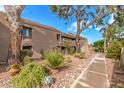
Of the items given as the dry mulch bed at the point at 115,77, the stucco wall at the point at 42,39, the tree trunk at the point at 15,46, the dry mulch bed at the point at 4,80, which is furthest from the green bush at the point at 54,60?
the stucco wall at the point at 42,39

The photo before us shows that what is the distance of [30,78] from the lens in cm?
641

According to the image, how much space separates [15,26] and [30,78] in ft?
12.8

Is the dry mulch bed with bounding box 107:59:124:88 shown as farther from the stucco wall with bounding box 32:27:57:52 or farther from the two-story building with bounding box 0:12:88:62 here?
the stucco wall with bounding box 32:27:57:52

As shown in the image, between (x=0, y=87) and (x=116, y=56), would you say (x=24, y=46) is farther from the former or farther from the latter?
(x=0, y=87)

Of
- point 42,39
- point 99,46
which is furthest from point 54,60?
point 99,46

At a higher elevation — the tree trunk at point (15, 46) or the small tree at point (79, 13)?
the small tree at point (79, 13)

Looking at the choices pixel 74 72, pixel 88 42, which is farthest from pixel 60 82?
pixel 88 42

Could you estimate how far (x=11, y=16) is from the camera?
358 inches

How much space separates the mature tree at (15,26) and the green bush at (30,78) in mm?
2643

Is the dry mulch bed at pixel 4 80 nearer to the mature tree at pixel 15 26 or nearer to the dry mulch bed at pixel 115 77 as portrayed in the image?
the mature tree at pixel 15 26

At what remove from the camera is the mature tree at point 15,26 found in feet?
29.5

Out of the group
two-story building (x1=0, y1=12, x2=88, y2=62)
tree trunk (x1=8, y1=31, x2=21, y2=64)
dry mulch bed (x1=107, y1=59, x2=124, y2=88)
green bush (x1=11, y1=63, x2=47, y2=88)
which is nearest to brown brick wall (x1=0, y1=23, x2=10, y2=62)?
two-story building (x1=0, y1=12, x2=88, y2=62)

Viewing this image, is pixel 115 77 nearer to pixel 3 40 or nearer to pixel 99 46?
pixel 3 40
